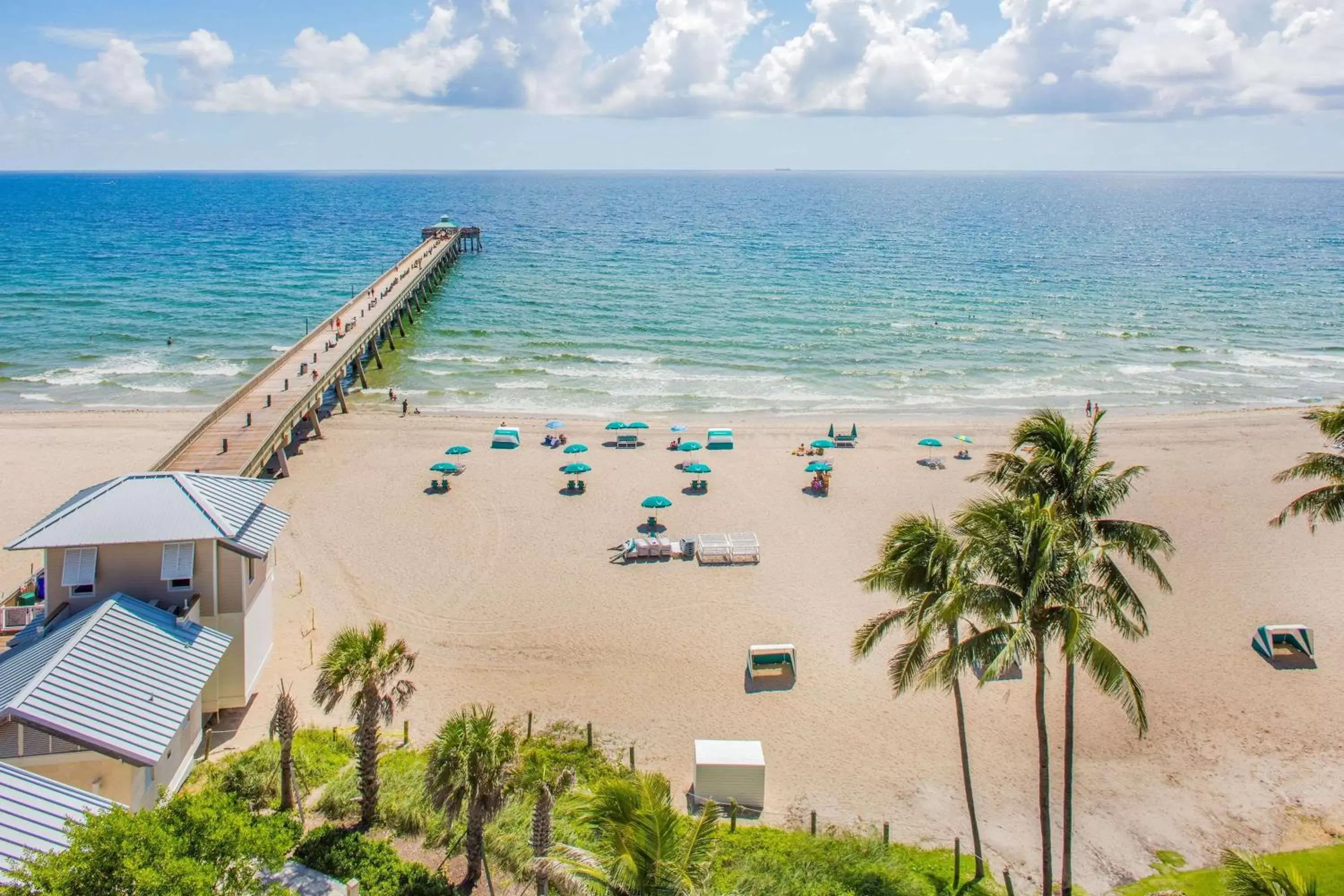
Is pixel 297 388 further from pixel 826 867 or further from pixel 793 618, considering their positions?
pixel 826 867

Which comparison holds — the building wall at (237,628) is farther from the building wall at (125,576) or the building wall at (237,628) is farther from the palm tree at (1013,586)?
the palm tree at (1013,586)

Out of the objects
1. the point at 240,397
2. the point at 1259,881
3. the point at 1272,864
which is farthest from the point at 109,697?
the point at 240,397

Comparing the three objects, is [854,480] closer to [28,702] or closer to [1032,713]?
[1032,713]

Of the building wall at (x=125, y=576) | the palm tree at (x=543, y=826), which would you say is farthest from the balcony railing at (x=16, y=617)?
the palm tree at (x=543, y=826)

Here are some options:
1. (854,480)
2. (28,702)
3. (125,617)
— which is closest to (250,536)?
(125,617)

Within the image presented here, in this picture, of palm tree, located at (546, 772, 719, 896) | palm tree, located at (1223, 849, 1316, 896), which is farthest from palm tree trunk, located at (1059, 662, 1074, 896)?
palm tree, located at (546, 772, 719, 896)

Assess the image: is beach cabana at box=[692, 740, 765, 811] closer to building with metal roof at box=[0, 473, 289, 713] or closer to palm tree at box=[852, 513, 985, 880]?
palm tree at box=[852, 513, 985, 880]
